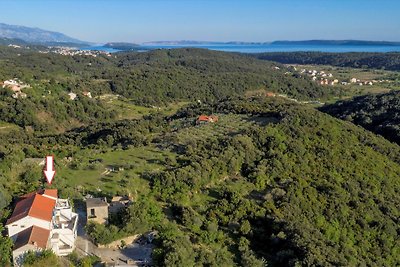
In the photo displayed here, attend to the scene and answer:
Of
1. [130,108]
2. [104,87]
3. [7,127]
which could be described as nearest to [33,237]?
[7,127]

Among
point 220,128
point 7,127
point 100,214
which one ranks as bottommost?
point 7,127

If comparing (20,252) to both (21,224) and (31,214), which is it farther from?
(31,214)

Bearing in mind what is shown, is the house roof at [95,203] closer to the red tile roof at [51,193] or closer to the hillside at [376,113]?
the red tile roof at [51,193]

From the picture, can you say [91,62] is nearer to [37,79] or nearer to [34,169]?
[37,79]

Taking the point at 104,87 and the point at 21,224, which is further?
the point at 104,87

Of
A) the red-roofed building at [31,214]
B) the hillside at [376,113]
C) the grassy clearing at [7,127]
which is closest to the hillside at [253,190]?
the red-roofed building at [31,214]

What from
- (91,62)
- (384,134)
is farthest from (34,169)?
(91,62)

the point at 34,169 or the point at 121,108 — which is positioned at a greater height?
the point at 34,169
